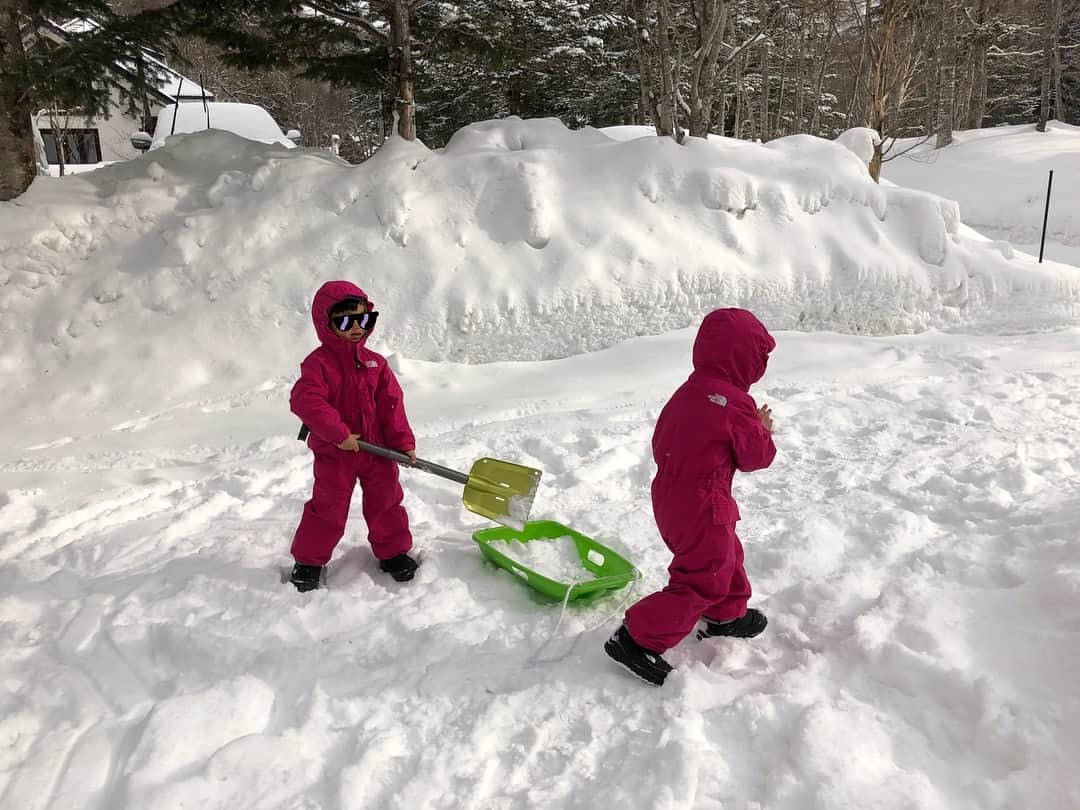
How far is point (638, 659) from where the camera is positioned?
244 cm

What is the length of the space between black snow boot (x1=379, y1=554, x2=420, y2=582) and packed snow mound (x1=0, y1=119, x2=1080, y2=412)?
3.08m

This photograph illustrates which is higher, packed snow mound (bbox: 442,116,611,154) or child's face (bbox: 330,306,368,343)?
packed snow mound (bbox: 442,116,611,154)

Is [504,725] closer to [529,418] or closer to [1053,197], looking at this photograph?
[529,418]

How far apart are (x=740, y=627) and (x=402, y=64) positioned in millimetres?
7028

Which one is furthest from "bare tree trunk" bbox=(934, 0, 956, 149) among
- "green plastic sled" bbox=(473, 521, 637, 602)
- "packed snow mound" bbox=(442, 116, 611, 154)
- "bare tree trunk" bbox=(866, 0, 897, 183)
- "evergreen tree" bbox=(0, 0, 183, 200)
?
"green plastic sled" bbox=(473, 521, 637, 602)

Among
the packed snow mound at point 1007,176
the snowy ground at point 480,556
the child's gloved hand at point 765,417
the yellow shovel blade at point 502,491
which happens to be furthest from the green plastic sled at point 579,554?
the packed snow mound at point 1007,176

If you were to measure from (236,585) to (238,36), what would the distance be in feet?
21.7

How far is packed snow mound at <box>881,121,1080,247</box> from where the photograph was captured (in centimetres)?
1541

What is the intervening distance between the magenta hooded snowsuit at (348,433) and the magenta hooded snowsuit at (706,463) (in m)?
1.23

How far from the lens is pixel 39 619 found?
9.52 feet

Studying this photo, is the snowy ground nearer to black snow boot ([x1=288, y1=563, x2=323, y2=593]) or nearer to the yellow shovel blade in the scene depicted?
black snow boot ([x1=288, y1=563, x2=323, y2=593])

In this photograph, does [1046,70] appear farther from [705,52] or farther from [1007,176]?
[705,52]

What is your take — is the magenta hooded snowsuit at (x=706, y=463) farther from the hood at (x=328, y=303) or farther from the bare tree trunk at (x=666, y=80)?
the bare tree trunk at (x=666, y=80)

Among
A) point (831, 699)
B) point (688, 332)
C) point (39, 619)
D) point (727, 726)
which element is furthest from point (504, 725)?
point (688, 332)
